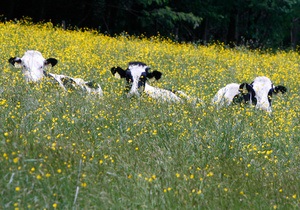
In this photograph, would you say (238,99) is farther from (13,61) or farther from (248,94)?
(13,61)

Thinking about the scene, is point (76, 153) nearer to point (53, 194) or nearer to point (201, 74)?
point (53, 194)

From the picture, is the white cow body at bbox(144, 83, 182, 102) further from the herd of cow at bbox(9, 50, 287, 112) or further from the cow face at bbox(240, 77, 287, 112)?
the cow face at bbox(240, 77, 287, 112)

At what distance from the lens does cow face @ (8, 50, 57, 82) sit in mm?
12416

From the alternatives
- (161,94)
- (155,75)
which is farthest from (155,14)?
(161,94)

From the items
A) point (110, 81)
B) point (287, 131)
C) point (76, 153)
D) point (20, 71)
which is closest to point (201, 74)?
point (110, 81)

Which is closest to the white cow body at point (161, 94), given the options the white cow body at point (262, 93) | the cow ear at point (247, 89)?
the cow ear at point (247, 89)

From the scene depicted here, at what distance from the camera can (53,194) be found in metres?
6.08

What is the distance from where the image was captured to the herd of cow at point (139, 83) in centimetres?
1184

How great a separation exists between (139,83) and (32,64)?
1996 mm

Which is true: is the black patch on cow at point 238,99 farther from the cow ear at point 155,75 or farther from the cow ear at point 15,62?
the cow ear at point 15,62

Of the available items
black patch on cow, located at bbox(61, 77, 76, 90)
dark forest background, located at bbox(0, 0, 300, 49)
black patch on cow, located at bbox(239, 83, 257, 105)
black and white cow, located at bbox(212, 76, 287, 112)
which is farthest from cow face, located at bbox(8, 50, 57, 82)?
dark forest background, located at bbox(0, 0, 300, 49)

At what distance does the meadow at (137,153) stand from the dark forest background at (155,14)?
1781 centimetres

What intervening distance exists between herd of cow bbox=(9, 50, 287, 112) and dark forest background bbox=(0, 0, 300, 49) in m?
15.5

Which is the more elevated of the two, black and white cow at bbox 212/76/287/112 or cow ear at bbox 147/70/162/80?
cow ear at bbox 147/70/162/80
